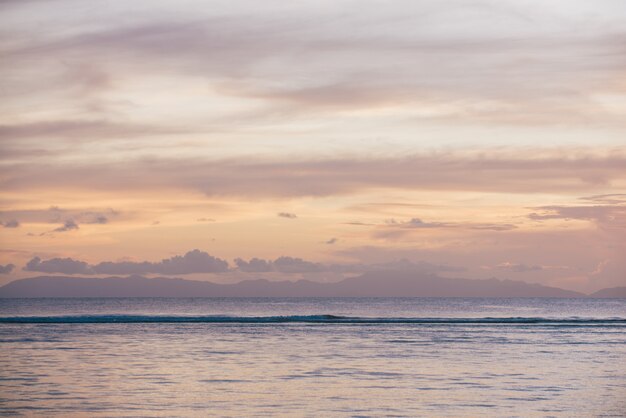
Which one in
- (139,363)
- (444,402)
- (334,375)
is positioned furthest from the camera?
(139,363)

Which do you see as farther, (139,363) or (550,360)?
(550,360)

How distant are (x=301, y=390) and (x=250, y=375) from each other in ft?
15.5

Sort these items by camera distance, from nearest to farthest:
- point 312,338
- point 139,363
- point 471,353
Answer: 1. point 139,363
2. point 471,353
3. point 312,338

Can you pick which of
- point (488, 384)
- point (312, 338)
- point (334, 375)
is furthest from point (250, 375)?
point (312, 338)

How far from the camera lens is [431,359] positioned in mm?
39656

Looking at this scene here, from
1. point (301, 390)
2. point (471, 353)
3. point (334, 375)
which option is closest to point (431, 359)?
point (471, 353)

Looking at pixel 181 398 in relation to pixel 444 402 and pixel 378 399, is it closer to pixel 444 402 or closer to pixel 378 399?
pixel 378 399

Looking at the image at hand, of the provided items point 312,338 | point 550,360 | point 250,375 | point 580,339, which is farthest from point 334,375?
point 580,339

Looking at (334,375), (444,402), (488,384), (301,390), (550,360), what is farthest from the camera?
(550,360)

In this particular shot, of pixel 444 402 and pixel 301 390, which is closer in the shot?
pixel 444 402

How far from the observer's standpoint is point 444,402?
26281 mm

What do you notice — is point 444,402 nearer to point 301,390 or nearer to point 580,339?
point 301,390

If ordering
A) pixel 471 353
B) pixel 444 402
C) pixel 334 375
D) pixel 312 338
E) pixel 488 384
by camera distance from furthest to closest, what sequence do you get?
pixel 312 338, pixel 471 353, pixel 334 375, pixel 488 384, pixel 444 402

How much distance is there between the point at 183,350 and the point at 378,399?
19.7 meters
